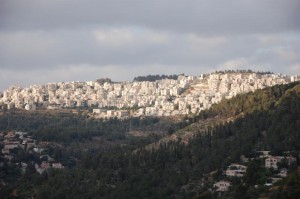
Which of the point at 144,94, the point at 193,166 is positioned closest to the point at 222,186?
the point at 193,166

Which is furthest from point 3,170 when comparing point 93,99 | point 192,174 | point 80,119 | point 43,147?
point 93,99

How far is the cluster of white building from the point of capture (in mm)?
138750

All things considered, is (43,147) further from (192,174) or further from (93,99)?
(93,99)

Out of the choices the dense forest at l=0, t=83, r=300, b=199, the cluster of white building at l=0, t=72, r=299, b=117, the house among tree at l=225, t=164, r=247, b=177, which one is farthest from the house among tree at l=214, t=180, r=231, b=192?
the cluster of white building at l=0, t=72, r=299, b=117

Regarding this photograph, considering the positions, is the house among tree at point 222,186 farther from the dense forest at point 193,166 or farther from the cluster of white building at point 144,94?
the cluster of white building at point 144,94

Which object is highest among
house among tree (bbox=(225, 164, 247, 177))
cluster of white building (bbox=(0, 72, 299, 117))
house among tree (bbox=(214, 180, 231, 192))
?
cluster of white building (bbox=(0, 72, 299, 117))

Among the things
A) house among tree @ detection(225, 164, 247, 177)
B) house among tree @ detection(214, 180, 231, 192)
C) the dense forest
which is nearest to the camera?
house among tree @ detection(214, 180, 231, 192)

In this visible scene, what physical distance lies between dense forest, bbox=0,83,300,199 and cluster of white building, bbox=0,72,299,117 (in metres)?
50.5

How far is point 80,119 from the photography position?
433 ft

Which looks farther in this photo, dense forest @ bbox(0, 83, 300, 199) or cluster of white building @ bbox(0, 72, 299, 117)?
cluster of white building @ bbox(0, 72, 299, 117)

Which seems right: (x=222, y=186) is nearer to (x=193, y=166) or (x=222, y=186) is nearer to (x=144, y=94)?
(x=193, y=166)

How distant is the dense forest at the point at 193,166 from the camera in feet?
191

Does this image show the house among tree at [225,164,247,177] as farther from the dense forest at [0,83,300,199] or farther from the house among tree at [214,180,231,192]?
the house among tree at [214,180,231,192]

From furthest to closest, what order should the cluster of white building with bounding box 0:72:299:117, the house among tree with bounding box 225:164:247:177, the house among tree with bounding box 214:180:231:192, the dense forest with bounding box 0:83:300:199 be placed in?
the cluster of white building with bounding box 0:72:299:117 < the house among tree with bounding box 225:164:247:177 < the dense forest with bounding box 0:83:300:199 < the house among tree with bounding box 214:180:231:192
